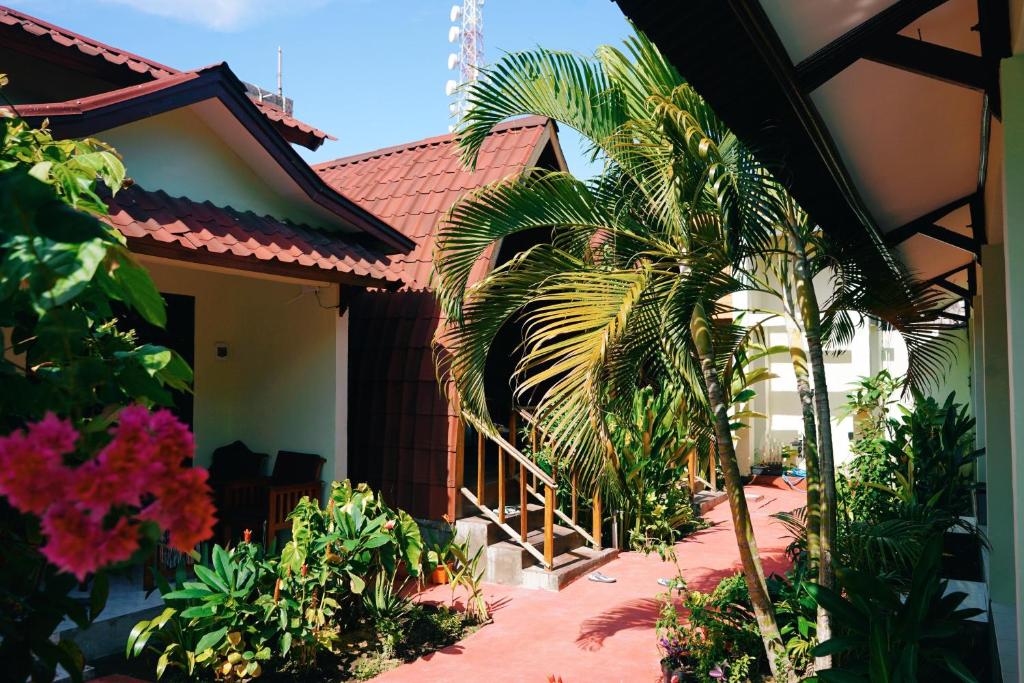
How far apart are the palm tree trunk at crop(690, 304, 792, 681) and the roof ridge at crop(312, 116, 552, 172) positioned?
545cm

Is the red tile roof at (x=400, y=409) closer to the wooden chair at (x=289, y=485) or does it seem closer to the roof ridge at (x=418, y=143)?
the wooden chair at (x=289, y=485)

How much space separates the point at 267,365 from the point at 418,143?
4363 millimetres

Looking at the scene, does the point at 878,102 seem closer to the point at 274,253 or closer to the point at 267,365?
the point at 274,253

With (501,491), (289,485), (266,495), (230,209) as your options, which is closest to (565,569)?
(501,491)

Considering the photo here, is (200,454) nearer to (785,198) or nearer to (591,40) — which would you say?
(591,40)

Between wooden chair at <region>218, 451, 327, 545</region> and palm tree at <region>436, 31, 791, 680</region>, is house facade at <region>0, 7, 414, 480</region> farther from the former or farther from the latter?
palm tree at <region>436, 31, 791, 680</region>

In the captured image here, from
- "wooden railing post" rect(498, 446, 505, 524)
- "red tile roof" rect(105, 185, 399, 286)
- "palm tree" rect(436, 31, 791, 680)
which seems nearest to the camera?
"palm tree" rect(436, 31, 791, 680)

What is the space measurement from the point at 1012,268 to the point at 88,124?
5.77m

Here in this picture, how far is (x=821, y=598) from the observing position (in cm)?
411

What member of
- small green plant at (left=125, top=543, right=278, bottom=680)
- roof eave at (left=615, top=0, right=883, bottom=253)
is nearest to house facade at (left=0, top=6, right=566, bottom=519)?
small green plant at (left=125, top=543, right=278, bottom=680)

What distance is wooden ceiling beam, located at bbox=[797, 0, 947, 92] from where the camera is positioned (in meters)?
2.75

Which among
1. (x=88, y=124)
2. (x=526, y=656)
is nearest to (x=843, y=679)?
(x=526, y=656)

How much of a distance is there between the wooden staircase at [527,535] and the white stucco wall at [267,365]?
61.3 inches

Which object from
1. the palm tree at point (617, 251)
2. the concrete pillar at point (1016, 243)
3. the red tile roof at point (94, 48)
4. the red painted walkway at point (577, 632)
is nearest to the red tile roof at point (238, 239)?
the red tile roof at point (94, 48)
